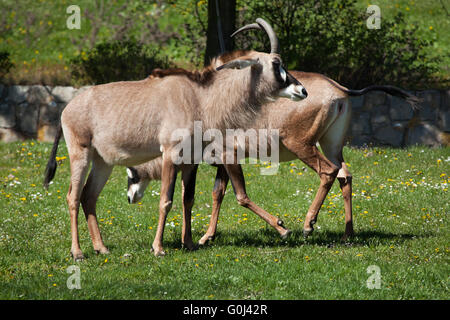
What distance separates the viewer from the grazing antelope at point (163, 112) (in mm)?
6707

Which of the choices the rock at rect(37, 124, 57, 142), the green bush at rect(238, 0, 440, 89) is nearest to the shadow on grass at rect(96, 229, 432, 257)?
the green bush at rect(238, 0, 440, 89)

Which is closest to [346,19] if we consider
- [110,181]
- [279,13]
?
[279,13]

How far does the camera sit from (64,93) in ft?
46.8

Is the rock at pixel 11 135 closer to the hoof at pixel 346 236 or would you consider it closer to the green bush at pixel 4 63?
the green bush at pixel 4 63

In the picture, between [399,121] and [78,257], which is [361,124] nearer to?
[399,121]

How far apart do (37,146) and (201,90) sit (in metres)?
6.83

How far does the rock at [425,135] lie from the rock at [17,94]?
8529mm

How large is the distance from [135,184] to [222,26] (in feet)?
17.1

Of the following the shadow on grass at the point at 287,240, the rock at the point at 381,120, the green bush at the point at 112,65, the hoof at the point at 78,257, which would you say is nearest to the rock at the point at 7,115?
the green bush at the point at 112,65

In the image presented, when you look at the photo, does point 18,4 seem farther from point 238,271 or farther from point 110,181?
point 238,271

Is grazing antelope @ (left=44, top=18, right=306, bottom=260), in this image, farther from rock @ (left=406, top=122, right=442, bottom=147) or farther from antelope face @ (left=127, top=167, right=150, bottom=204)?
rock @ (left=406, top=122, right=442, bottom=147)

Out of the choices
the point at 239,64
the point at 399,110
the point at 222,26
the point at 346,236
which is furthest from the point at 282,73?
the point at 399,110

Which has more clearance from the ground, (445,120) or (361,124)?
(445,120)
